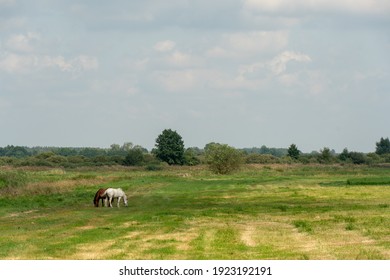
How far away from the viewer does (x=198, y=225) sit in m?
29.7

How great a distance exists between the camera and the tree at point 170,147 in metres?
136

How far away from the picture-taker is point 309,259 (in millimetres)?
18875

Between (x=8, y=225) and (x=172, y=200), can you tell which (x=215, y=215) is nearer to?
(x=8, y=225)

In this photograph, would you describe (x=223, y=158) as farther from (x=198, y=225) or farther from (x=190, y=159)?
(x=198, y=225)

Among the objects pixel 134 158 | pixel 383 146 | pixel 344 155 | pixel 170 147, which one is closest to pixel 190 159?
pixel 170 147

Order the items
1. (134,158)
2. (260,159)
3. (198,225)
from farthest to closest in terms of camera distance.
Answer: (260,159), (134,158), (198,225)

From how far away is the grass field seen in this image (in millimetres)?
21141

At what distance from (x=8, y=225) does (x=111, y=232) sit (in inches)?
245

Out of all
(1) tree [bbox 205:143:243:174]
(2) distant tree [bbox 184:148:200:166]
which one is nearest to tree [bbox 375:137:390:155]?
(2) distant tree [bbox 184:148:200:166]

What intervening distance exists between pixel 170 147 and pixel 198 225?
106746mm

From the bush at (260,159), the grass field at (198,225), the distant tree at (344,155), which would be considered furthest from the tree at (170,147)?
the grass field at (198,225)

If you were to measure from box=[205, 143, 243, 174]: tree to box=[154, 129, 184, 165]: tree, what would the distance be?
3788cm

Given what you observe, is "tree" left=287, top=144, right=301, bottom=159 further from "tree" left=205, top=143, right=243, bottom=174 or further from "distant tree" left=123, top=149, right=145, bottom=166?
"tree" left=205, top=143, right=243, bottom=174
